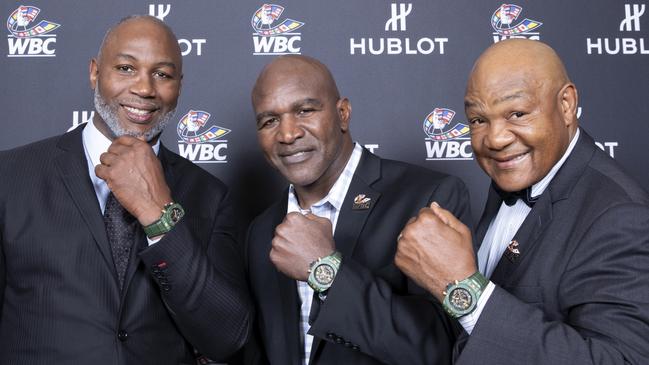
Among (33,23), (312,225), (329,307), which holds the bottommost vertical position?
(329,307)

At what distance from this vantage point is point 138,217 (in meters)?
1.72

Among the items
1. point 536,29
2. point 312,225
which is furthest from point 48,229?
point 536,29

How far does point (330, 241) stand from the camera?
168 centimetres

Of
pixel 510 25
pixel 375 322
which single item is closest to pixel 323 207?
pixel 375 322

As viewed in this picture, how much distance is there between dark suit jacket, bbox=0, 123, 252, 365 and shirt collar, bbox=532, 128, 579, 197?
755mm

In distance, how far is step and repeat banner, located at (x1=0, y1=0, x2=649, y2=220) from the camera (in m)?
A: 2.80

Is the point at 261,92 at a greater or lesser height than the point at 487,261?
greater

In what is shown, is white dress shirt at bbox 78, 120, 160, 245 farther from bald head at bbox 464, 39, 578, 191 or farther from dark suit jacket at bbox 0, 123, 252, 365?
bald head at bbox 464, 39, 578, 191

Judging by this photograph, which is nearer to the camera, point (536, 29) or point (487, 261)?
point (487, 261)

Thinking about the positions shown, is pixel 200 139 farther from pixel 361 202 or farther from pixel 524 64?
pixel 524 64

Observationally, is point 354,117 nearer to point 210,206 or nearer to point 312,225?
point 210,206

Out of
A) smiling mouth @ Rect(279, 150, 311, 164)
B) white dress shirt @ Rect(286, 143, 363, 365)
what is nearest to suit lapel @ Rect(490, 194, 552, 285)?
white dress shirt @ Rect(286, 143, 363, 365)

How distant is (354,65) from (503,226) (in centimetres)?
118

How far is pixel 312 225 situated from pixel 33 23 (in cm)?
171
